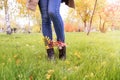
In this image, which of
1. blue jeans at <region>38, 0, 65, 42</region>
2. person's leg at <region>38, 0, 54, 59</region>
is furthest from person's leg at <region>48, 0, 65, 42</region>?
person's leg at <region>38, 0, 54, 59</region>

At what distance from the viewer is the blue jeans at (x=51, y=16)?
4.25m

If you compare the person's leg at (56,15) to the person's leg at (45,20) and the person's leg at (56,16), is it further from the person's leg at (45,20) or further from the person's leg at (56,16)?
the person's leg at (45,20)

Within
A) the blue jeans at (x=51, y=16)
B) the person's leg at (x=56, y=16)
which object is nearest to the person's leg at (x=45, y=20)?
the blue jeans at (x=51, y=16)

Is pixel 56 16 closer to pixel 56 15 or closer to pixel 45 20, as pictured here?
pixel 56 15

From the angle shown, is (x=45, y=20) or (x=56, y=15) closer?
(x=56, y=15)

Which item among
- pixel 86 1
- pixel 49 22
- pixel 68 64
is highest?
pixel 86 1

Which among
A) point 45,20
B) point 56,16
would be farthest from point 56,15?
point 45,20

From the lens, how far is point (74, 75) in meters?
2.91

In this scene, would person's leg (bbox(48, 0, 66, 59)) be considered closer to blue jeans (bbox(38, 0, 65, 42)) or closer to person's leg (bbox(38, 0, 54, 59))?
blue jeans (bbox(38, 0, 65, 42))

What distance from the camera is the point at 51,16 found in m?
4.29

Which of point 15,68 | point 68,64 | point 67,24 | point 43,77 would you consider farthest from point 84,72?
point 67,24

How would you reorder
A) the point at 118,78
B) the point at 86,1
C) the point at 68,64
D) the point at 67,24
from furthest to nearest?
the point at 67,24 → the point at 86,1 → the point at 68,64 → the point at 118,78

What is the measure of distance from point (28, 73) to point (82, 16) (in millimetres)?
34696

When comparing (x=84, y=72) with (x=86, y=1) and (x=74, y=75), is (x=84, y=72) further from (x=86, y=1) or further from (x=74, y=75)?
(x=86, y=1)
